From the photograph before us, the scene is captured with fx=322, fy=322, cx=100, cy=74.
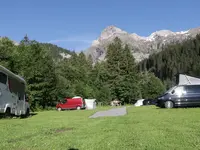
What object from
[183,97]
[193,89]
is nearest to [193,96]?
[193,89]

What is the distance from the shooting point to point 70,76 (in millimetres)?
89062

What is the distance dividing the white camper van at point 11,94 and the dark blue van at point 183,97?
11740 mm

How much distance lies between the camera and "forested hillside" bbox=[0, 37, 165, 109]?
50031mm

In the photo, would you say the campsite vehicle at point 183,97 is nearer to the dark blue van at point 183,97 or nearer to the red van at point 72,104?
the dark blue van at point 183,97

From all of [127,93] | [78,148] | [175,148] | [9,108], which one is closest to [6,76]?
[9,108]

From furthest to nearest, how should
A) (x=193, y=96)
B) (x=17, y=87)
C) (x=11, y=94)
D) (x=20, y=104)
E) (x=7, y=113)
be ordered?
1. (x=193, y=96)
2. (x=20, y=104)
3. (x=17, y=87)
4. (x=11, y=94)
5. (x=7, y=113)

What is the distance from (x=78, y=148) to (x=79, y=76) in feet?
277

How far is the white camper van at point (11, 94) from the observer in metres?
19.1

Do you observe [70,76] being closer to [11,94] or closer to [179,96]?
[179,96]

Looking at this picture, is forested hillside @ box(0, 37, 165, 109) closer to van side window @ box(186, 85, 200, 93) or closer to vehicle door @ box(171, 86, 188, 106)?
vehicle door @ box(171, 86, 188, 106)

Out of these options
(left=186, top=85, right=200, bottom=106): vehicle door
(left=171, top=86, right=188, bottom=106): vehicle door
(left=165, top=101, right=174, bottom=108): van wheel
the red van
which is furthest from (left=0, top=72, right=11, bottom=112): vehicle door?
the red van

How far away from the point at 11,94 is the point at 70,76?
68488 mm

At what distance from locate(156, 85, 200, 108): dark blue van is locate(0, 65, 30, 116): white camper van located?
1174 cm

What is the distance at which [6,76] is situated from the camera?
19.7 m
